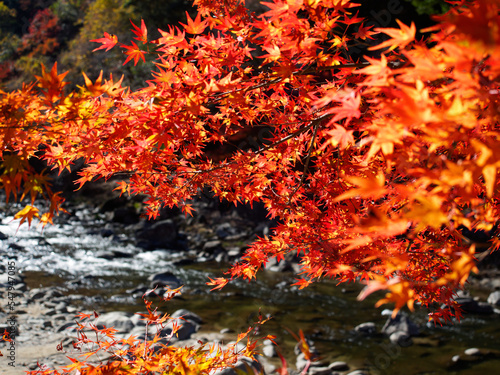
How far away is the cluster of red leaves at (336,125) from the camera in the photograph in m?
0.85

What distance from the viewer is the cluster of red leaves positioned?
2.79 feet

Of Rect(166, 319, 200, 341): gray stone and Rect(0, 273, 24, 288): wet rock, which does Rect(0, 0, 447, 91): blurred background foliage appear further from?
Rect(166, 319, 200, 341): gray stone

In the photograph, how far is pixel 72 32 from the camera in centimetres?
2105

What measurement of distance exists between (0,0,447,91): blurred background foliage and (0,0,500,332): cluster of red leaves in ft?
41.3

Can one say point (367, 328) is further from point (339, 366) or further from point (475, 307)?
point (475, 307)

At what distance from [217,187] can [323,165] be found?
851 mm

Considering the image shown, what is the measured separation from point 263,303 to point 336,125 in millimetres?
5307

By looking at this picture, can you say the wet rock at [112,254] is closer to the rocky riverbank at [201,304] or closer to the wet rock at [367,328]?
the rocky riverbank at [201,304]

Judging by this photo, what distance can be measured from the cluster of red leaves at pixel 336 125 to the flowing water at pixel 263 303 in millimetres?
2605

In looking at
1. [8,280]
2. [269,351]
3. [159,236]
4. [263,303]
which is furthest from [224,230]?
[269,351]

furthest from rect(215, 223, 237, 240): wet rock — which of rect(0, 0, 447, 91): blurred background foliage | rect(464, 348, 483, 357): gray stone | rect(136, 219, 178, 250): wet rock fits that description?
rect(0, 0, 447, 91): blurred background foliage

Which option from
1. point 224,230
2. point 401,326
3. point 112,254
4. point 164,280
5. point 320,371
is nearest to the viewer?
point 320,371

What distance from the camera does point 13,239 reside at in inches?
336

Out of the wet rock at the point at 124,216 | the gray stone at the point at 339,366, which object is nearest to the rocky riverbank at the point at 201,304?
the gray stone at the point at 339,366
